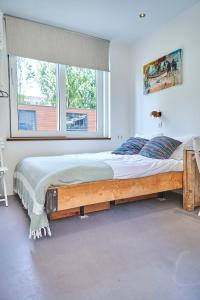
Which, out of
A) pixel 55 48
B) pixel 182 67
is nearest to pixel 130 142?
pixel 182 67

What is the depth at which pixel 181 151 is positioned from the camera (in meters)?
2.77

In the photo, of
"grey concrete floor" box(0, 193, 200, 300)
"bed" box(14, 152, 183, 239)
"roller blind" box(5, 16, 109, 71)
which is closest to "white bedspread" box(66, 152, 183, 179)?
"bed" box(14, 152, 183, 239)

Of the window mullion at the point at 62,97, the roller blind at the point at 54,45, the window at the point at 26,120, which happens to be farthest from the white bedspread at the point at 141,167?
the roller blind at the point at 54,45

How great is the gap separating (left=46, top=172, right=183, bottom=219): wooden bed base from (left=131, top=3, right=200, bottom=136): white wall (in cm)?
89

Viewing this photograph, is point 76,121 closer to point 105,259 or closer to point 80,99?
point 80,99

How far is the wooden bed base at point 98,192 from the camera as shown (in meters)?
1.84

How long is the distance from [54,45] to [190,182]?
2762mm

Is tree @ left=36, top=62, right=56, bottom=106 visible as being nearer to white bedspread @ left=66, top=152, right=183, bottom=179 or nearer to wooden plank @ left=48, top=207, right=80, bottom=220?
white bedspread @ left=66, top=152, right=183, bottom=179

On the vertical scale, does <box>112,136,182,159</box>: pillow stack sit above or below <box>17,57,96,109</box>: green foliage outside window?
below

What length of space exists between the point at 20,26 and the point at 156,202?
3068mm

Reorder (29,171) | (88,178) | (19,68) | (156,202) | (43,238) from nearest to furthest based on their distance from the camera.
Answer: (43,238) < (88,178) < (29,171) < (156,202) < (19,68)

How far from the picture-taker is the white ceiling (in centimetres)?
266

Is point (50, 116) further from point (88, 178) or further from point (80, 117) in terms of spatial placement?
point (88, 178)

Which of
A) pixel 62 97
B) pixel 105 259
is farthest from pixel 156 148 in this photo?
pixel 62 97
